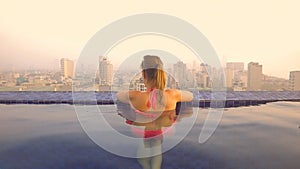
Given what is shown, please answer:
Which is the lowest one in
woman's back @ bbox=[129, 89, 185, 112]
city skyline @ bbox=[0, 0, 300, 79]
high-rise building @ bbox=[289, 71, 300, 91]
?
woman's back @ bbox=[129, 89, 185, 112]

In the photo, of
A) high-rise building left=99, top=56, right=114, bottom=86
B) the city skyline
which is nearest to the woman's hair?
high-rise building left=99, top=56, right=114, bottom=86

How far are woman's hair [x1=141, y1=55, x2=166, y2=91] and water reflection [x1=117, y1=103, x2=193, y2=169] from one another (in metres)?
0.39

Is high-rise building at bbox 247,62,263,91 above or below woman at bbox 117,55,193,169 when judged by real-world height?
above

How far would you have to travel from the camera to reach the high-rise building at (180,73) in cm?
302

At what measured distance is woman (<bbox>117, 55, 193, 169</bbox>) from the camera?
9.01ft

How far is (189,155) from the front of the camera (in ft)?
10.6

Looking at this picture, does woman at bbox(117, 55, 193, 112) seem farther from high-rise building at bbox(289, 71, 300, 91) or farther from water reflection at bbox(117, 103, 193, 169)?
high-rise building at bbox(289, 71, 300, 91)

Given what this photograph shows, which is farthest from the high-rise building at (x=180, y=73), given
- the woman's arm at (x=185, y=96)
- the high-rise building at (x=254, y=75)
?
the high-rise building at (x=254, y=75)

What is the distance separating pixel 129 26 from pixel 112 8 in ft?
9.70

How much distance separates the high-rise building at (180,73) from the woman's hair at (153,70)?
0.88 ft

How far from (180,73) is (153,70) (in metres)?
0.69

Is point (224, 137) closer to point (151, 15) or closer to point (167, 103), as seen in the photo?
point (167, 103)

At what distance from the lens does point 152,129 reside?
281 cm

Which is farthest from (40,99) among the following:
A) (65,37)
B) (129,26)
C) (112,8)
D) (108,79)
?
(129,26)
